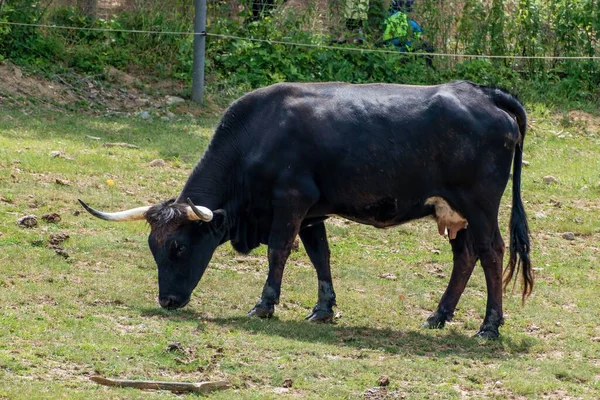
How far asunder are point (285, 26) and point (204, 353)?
1202cm

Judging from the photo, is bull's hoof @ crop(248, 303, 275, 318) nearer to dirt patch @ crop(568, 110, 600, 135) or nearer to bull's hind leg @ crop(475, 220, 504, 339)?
bull's hind leg @ crop(475, 220, 504, 339)

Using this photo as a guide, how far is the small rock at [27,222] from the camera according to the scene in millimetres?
11781

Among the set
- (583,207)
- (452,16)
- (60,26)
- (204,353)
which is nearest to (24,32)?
(60,26)

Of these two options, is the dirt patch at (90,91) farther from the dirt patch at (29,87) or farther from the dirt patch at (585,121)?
the dirt patch at (585,121)

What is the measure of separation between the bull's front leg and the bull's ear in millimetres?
433

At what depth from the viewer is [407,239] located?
1315 cm

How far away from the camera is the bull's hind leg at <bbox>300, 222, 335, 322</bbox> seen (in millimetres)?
10258

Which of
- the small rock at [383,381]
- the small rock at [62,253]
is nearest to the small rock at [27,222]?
the small rock at [62,253]

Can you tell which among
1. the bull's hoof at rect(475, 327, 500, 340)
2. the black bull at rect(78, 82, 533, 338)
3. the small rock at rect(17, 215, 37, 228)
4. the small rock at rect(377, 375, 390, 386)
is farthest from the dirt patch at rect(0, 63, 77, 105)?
the small rock at rect(377, 375, 390, 386)

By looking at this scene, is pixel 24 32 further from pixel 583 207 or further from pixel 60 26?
pixel 583 207

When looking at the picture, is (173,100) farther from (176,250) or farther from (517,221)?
(517,221)

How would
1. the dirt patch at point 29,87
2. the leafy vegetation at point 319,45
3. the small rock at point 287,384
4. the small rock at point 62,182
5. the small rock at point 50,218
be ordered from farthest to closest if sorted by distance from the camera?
the leafy vegetation at point 319,45 → the dirt patch at point 29,87 → the small rock at point 62,182 → the small rock at point 50,218 → the small rock at point 287,384

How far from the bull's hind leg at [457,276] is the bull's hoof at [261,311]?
1378 mm

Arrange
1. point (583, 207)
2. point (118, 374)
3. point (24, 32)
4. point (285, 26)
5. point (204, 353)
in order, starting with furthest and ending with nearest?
point (285, 26), point (24, 32), point (583, 207), point (204, 353), point (118, 374)
